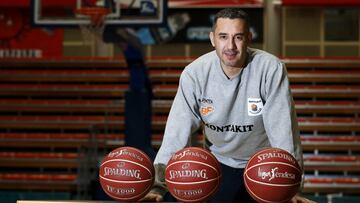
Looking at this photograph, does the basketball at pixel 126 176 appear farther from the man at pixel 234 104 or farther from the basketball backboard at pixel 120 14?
the basketball backboard at pixel 120 14

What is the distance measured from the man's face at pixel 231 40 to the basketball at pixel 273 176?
1.70 feet

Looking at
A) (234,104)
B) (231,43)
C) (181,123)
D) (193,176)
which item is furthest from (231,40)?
(193,176)

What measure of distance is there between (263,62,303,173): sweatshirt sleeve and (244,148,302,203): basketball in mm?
240

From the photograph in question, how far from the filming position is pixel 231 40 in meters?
3.13

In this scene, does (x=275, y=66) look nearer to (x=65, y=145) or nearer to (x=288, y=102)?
(x=288, y=102)

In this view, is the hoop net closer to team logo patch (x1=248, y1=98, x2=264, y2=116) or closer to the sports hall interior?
the sports hall interior

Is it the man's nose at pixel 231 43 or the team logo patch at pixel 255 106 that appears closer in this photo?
the man's nose at pixel 231 43

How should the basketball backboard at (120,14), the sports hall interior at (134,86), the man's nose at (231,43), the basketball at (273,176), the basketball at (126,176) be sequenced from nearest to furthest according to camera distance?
the basketball at (273,176) → the basketball at (126,176) → the man's nose at (231,43) → the basketball backboard at (120,14) → the sports hall interior at (134,86)

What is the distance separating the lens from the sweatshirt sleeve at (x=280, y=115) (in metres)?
3.17

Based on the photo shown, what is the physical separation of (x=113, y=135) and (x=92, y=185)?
5.21 feet

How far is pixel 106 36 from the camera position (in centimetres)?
787

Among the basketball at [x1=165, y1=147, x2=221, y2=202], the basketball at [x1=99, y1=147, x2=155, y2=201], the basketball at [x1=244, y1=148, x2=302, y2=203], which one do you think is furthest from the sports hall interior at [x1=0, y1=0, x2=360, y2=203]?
the basketball at [x1=244, y1=148, x2=302, y2=203]

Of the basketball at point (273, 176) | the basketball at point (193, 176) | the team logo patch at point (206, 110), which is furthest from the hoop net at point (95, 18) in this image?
the basketball at point (273, 176)

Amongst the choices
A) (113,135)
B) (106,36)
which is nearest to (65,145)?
(113,135)
